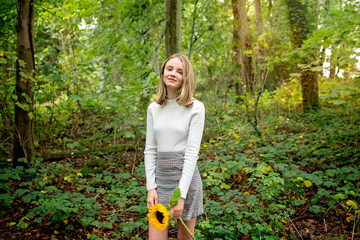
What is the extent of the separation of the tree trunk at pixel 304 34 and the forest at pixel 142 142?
4 centimetres

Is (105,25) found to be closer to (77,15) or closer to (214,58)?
(77,15)

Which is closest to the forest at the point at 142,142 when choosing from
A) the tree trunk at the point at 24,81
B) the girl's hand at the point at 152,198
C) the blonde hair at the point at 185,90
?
the tree trunk at the point at 24,81

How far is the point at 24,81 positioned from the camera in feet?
11.3

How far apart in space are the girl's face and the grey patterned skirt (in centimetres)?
49

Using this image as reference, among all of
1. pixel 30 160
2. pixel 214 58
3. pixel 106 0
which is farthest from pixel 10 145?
pixel 214 58

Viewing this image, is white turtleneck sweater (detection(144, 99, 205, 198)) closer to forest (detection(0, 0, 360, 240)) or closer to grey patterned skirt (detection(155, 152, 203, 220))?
grey patterned skirt (detection(155, 152, 203, 220))

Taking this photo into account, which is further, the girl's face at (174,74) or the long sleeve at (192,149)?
the girl's face at (174,74)

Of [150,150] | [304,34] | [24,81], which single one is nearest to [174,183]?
[150,150]

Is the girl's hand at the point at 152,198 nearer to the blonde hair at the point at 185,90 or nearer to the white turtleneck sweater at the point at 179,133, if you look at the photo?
the white turtleneck sweater at the point at 179,133

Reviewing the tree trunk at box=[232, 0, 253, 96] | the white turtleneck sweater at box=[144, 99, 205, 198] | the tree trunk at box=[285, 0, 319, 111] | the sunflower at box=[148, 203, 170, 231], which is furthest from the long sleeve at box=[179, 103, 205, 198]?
the tree trunk at box=[285, 0, 319, 111]

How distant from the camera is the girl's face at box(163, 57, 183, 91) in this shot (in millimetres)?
1638

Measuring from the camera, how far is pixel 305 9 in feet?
23.9

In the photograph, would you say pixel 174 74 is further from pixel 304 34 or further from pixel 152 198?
pixel 304 34

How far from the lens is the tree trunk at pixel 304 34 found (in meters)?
7.17
